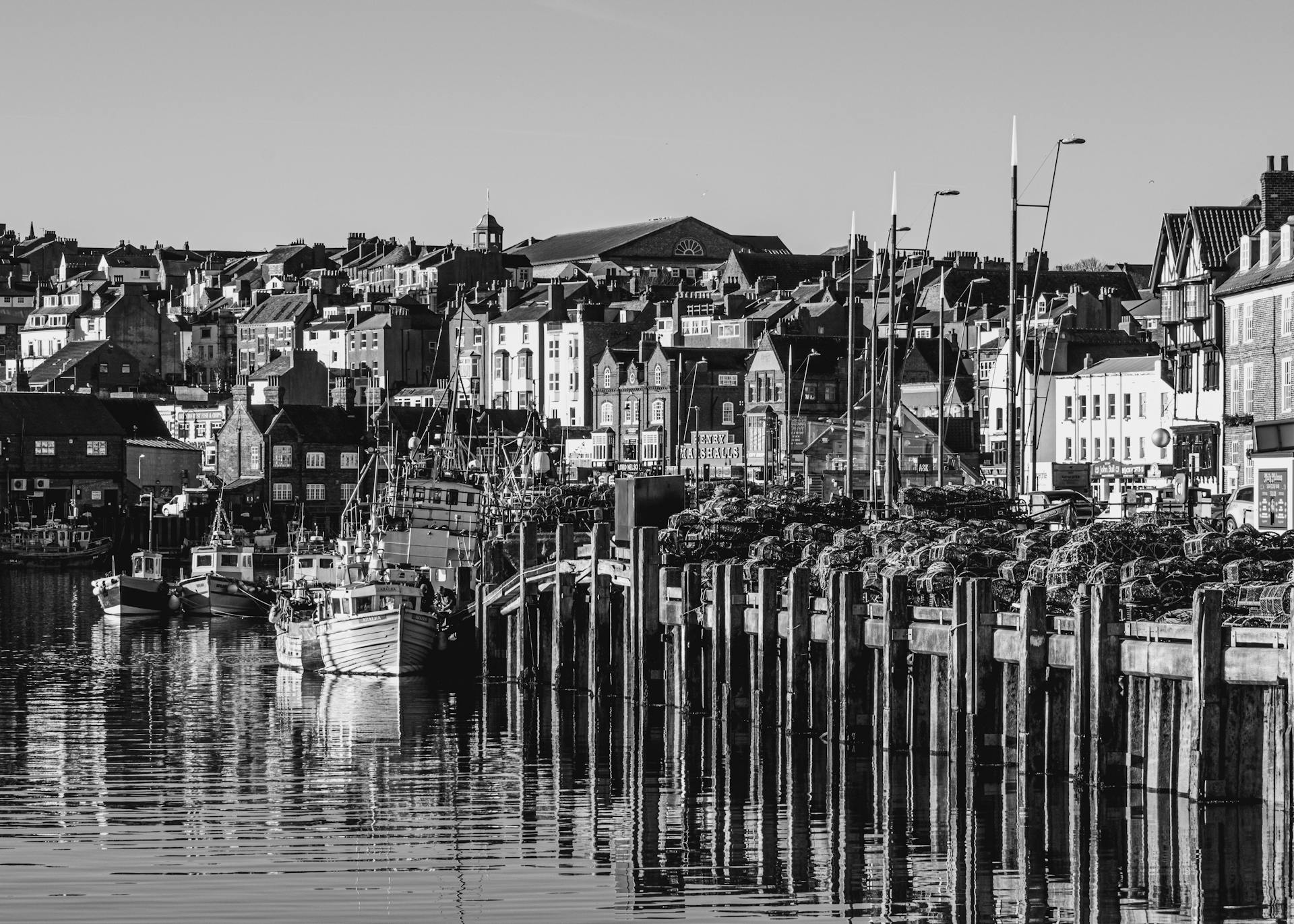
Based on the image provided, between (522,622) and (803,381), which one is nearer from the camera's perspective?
(522,622)

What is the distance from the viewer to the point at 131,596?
264ft

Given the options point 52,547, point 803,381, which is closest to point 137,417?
point 52,547

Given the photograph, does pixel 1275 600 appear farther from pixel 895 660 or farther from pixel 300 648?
pixel 300 648

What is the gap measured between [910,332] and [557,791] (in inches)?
3578

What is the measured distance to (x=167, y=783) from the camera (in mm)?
36875

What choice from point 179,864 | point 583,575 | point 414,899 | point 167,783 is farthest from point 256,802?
point 583,575

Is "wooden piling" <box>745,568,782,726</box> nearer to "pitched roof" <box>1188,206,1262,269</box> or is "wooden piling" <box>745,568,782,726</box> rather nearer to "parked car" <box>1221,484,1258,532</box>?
"parked car" <box>1221,484,1258,532</box>

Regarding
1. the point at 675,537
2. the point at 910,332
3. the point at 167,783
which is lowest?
the point at 167,783

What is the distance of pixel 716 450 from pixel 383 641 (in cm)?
7462

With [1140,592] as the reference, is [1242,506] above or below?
above

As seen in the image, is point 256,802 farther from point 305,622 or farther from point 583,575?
point 305,622

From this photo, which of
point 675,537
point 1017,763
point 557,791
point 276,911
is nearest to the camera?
point 276,911

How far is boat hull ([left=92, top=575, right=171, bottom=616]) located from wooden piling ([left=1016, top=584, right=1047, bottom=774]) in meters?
52.7

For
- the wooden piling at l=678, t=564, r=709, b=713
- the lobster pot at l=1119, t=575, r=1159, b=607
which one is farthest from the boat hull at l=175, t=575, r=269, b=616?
the lobster pot at l=1119, t=575, r=1159, b=607
